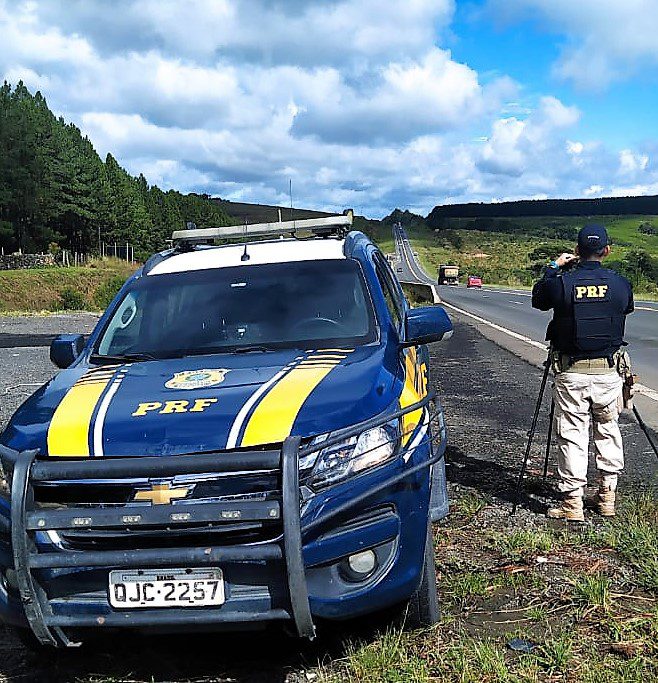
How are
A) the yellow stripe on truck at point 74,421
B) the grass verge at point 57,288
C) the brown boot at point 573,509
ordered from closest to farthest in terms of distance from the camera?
the yellow stripe on truck at point 74,421
the brown boot at point 573,509
the grass verge at point 57,288

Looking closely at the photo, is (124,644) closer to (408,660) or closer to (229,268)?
(408,660)

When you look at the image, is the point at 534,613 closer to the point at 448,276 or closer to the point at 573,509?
the point at 573,509

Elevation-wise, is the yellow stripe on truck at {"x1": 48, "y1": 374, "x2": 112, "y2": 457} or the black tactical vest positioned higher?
the black tactical vest

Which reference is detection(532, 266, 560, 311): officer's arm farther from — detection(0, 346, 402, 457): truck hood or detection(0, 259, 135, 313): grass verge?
detection(0, 259, 135, 313): grass verge

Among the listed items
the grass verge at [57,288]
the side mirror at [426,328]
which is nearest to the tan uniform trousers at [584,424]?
the side mirror at [426,328]

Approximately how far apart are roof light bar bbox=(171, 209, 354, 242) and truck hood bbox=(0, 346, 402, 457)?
2.28 m

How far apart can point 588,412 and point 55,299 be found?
2372 inches

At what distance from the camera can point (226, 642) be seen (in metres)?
4.09

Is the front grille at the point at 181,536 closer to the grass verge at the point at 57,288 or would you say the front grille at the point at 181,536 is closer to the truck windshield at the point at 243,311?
the truck windshield at the point at 243,311

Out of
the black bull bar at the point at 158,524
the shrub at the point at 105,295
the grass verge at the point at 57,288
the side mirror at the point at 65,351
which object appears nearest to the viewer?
the black bull bar at the point at 158,524

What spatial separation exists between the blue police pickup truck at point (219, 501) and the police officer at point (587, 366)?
172 cm

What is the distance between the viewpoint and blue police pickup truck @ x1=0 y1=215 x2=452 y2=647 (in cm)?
320

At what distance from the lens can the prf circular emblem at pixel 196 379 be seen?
3896 millimetres

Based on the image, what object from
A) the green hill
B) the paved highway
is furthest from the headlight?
the green hill
